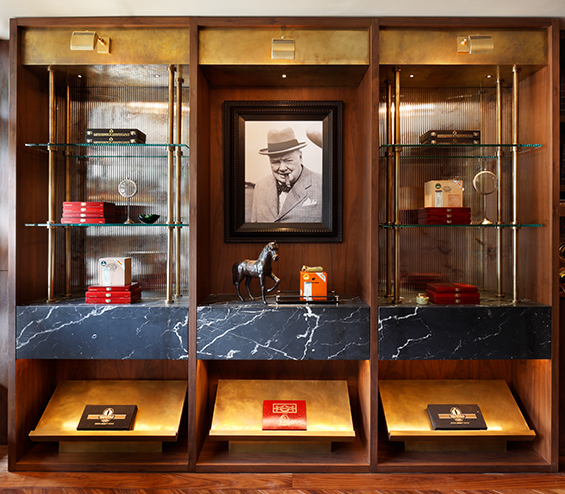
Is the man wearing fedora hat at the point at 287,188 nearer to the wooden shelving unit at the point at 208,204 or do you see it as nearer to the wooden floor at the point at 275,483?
the wooden shelving unit at the point at 208,204

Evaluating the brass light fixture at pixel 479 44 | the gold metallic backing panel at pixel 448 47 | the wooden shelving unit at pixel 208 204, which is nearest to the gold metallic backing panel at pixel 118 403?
the wooden shelving unit at pixel 208 204

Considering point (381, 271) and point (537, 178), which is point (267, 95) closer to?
point (381, 271)

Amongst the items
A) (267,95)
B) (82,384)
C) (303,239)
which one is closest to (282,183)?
(303,239)

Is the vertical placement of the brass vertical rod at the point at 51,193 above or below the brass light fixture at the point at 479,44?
below

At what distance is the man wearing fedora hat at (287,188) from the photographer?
99.7 inches

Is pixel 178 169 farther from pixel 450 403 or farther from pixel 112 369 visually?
pixel 450 403

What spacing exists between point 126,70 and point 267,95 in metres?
0.88

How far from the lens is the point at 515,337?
2.12 m

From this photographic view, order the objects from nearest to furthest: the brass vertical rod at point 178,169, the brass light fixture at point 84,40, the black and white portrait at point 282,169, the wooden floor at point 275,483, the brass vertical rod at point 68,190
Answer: the wooden floor at point 275,483, the brass light fixture at point 84,40, the brass vertical rod at point 178,169, the brass vertical rod at point 68,190, the black and white portrait at point 282,169

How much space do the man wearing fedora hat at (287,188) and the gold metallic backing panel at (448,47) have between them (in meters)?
0.77

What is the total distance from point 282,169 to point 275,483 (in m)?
1.88

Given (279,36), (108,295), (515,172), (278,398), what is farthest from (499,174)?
(108,295)

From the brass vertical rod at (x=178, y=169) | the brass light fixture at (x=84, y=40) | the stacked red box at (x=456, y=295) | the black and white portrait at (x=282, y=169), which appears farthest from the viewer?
the black and white portrait at (x=282, y=169)

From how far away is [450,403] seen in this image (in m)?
2.39
